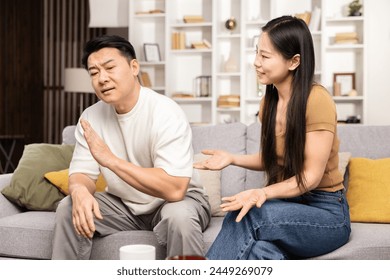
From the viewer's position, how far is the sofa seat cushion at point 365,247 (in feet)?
6.20

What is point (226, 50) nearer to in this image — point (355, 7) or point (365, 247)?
point (355, 7)

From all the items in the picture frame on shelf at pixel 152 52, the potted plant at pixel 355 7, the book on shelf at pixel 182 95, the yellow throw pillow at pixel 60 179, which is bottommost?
the yellow throw pillow at pixel 60 179

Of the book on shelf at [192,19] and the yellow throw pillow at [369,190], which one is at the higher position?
the book on shelf at [192,19]

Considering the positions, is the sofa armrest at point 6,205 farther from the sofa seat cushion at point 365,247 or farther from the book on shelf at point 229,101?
the book on shelf at point 229,101

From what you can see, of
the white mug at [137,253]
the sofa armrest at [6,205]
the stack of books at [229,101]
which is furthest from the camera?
the stack of books at [229,101]

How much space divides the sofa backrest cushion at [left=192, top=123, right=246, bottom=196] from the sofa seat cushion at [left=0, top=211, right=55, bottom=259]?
2.46ft

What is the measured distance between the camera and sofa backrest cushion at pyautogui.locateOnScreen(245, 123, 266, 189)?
8.51 feet

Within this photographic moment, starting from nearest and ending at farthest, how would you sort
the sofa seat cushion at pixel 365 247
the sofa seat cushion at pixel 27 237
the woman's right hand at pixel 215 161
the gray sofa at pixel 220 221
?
the woman's right hand at pixel 215 161 < the sofa seat cushion at pixel 365 247 < the gray sofa at pixel 220 221 < the sofa seat cushion at pixel 27 237

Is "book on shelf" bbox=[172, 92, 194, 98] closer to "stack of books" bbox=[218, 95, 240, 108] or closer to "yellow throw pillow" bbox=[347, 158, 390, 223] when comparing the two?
"stack of books" bbox=[218, 95, 240, 108]

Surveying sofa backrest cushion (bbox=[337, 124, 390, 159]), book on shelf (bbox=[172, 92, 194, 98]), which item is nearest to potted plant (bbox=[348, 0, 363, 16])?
book on shelf (bbox=[172, 92, 194, 98])

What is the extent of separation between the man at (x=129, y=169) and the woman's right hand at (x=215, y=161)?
0.49ft

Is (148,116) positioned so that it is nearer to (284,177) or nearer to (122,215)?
(122,215)

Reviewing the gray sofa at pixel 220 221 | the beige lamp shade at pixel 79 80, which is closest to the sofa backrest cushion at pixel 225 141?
the gray sofa at pixel 220 221
